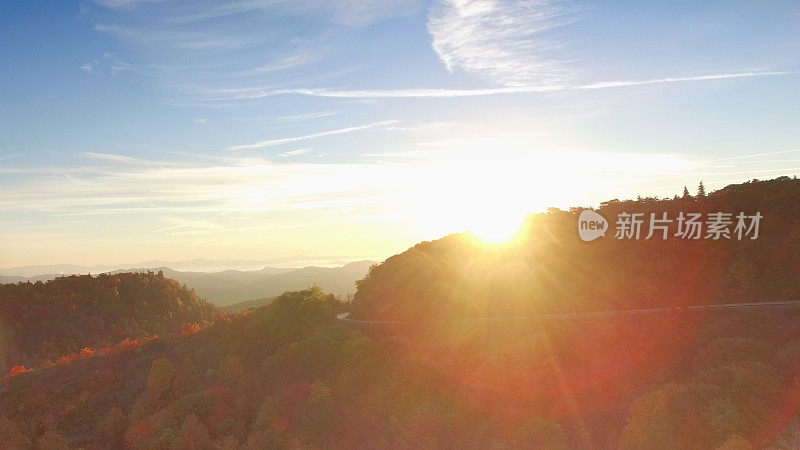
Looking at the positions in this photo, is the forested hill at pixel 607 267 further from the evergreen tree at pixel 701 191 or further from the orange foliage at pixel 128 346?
the orange foliage at pixel 128 346

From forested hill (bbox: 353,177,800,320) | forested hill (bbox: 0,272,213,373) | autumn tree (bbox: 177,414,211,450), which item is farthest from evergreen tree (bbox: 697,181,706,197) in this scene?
forested hill (bbox: 0,272,213,373)

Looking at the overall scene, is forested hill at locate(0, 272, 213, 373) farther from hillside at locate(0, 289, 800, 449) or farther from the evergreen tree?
the evergreen tree

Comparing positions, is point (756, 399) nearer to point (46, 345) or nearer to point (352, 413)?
point (352, 413)

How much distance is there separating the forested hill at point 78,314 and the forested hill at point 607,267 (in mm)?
46263

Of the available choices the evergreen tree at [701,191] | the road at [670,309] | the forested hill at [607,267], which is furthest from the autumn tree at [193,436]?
the evergreen tree at [701,191]

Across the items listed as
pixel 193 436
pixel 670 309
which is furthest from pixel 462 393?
pixel 193 436

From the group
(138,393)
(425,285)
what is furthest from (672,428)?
(138,393)

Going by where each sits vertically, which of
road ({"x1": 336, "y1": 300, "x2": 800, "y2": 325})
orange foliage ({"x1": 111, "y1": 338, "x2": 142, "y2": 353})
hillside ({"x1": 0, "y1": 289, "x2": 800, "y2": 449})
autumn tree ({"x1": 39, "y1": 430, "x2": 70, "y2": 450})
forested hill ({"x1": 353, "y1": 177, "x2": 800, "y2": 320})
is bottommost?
autumn tree ({"x1": 39, "y1": 430, "x2": 70, "y2": 450})

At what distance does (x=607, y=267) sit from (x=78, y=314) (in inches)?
3428

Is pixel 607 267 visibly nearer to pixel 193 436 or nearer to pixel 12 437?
pixel 193 436

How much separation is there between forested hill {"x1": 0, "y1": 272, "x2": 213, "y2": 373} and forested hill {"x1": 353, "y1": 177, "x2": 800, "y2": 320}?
46.3m

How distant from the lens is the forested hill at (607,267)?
27.1 meters

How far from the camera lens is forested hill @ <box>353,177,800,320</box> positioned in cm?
2706

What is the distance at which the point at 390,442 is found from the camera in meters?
20.0
